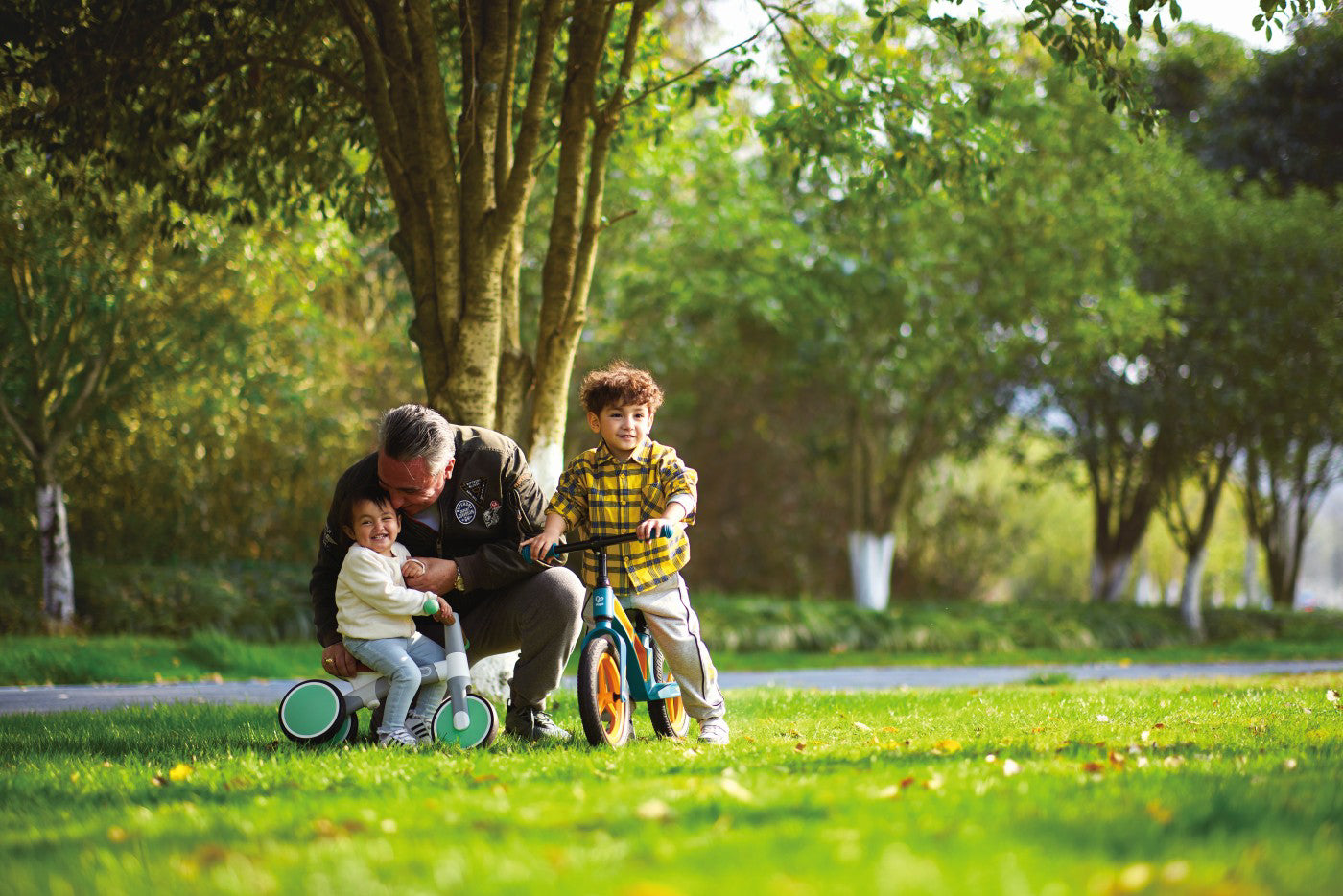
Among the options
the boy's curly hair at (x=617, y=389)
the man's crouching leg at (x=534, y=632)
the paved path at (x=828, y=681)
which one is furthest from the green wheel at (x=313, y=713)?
the paved path at (x=828, y=681)

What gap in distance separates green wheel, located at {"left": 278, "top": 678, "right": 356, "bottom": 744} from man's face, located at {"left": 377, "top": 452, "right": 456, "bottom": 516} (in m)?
0.89

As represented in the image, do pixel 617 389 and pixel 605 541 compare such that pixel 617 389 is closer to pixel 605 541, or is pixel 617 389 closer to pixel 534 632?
pixel 605 541

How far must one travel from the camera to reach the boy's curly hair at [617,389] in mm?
5430

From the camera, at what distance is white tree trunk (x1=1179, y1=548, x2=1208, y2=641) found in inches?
→ 798

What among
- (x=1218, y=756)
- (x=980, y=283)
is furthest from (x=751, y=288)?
(x=1218, y=756)

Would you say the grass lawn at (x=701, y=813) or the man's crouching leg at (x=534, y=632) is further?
the man's crouching leg at (x=534, y=632)

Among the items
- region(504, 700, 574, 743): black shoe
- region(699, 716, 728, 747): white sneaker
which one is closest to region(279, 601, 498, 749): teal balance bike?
region(504, 700, 574, 743): black shoe

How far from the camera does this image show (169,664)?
11.5m

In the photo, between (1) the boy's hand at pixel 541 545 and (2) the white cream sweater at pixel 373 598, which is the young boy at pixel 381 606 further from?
(1) the boy's hand at pixel 541 545

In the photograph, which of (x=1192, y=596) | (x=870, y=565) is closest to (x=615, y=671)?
(x=870, y=565)

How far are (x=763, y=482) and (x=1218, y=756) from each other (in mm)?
17116

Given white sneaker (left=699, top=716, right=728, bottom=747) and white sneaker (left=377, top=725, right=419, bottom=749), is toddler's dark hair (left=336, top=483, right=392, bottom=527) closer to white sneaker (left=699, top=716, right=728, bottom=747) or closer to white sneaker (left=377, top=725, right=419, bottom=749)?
white sneaker (left=377, top=725, right=419, bottom=749)

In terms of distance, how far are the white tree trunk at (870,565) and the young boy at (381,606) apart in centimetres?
1472

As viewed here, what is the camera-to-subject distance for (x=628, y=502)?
558 cm
